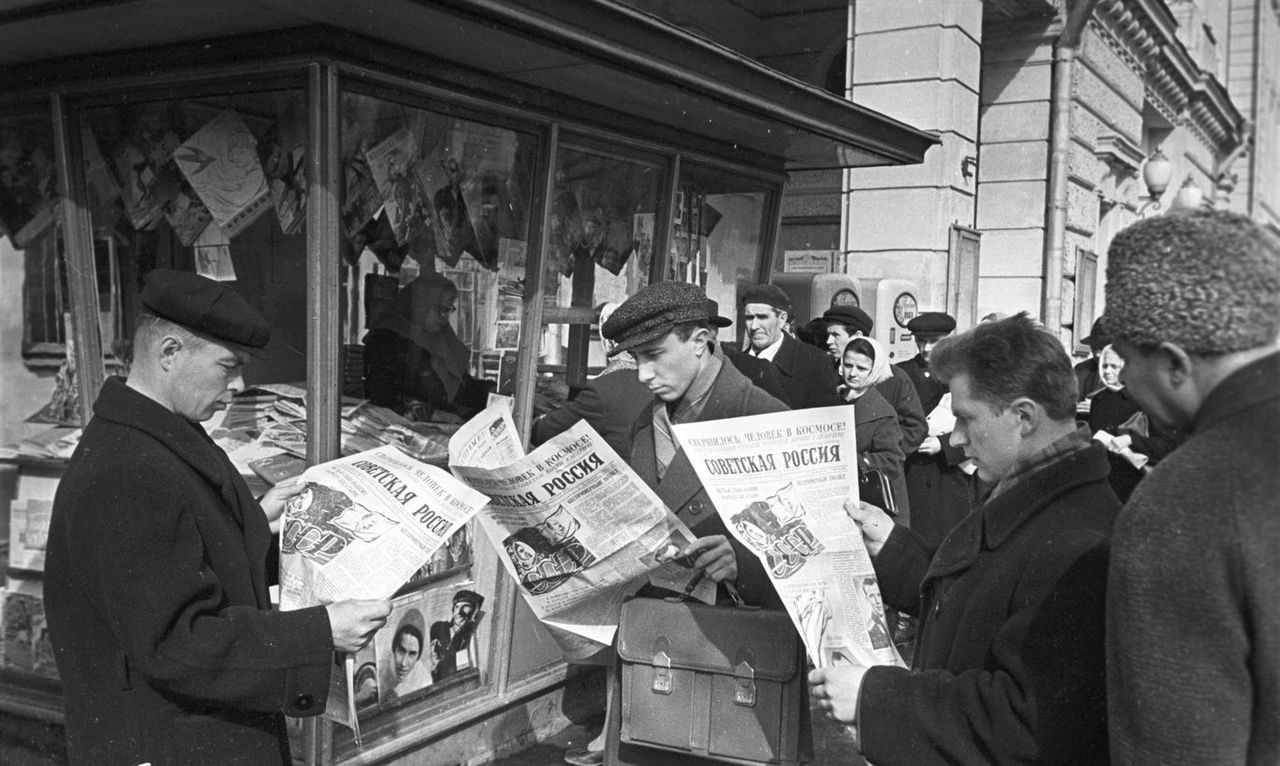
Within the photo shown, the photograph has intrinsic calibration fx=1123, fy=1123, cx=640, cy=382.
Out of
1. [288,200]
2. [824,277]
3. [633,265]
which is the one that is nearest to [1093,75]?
[824,277]

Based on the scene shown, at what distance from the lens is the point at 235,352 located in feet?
7.94

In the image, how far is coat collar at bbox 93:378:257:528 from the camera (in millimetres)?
2293

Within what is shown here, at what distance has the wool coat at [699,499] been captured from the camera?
3.03m

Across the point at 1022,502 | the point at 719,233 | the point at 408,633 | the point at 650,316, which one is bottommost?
the point at 408,633

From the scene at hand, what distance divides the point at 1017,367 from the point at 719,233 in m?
4.09

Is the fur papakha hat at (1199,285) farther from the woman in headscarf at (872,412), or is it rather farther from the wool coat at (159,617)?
the woman in headscarf at (872,412)

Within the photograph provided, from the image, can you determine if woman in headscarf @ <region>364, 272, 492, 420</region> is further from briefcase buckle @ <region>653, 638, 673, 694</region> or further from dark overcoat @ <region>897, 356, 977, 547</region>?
dark overcoat @ <region>897, 356, 977, 547</region>

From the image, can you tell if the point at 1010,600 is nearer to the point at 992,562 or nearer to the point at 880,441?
the point at 992,562

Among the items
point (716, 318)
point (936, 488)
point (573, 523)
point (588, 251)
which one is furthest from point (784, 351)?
point (573, 523)

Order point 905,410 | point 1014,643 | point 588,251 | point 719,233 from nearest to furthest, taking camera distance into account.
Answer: point 1014,643, point 588,251, point 719,233, point 905,410

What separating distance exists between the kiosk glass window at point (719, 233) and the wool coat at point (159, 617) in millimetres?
3634

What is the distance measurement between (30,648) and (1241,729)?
4.29 metres

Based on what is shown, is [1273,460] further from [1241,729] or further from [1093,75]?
[1093,75]

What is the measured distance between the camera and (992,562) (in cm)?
206
